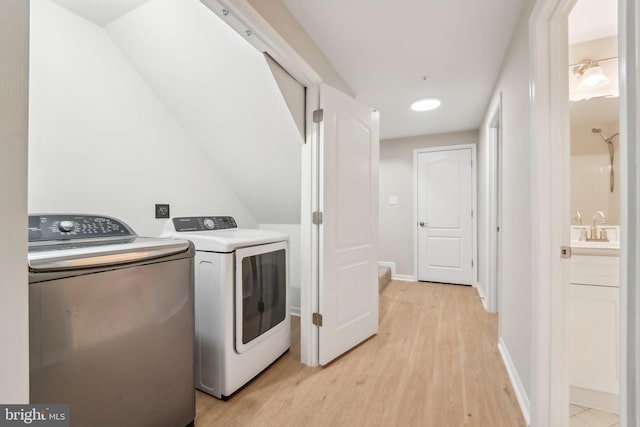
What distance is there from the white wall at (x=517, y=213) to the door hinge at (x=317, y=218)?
1.18 meters

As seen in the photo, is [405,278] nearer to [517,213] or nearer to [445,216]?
[445,216]

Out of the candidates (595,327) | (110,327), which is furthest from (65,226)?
(595,327)

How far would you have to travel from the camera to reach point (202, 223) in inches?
79.7

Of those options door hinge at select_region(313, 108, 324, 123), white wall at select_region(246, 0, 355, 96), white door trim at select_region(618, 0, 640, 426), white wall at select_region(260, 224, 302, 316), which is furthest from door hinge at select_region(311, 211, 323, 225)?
white door trim at select_region(618, 0, 640, 426)

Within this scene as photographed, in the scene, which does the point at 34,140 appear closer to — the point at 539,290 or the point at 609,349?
the point at 539,290

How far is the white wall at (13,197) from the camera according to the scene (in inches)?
20.3

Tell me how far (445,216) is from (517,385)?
2.69m

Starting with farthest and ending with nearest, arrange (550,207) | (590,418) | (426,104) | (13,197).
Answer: (426,104) → (590,418) → (550,207) → (13,197)

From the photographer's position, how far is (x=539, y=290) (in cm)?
128

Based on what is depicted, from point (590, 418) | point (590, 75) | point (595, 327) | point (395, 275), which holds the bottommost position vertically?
point (590, 418)

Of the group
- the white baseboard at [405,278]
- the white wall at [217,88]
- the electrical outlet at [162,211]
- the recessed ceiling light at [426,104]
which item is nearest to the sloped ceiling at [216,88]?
the white wall at [217,88]

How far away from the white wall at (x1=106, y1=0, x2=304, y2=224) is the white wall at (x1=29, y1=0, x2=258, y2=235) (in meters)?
0.13

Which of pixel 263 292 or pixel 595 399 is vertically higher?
pixel 263 292

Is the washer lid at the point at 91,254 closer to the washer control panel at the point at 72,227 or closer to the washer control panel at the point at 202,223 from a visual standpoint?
the washer control panel at the point at 72,227
